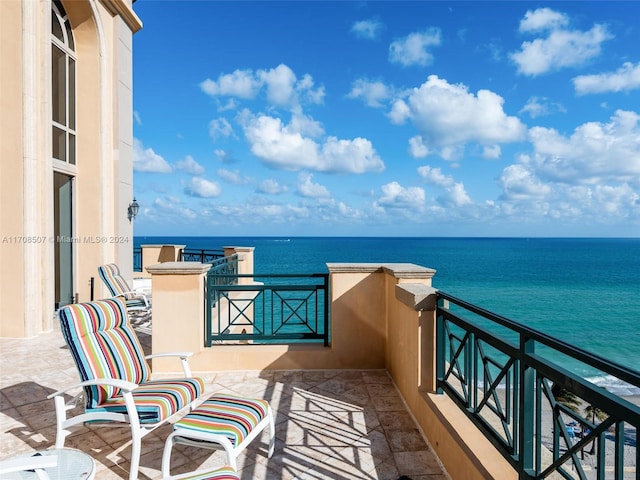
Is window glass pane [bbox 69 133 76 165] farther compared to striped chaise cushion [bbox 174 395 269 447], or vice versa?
window glass pane [bbox 69 133 76 165]

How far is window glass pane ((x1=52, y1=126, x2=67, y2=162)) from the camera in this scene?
287 inches

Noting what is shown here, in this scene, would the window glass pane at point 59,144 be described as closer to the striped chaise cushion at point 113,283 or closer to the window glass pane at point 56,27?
the window glass pane at point 56,27

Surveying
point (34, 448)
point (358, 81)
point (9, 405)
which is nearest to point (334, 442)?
point (34, 448)

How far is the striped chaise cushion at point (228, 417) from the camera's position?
235 cm

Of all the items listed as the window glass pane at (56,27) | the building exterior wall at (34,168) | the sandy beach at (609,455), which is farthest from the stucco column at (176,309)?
the sandy beach at (609,455)

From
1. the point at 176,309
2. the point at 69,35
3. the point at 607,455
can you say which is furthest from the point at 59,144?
the point at 607,455

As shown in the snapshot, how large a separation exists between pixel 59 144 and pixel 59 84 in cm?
133

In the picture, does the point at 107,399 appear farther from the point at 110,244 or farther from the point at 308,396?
the point at 110,244

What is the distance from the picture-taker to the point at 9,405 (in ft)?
11.8

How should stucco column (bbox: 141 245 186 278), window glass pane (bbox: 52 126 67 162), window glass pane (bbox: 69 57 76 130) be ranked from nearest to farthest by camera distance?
window glass pane (bbox: 52 126 67 162) < window glass pane (bbox: 69 57 76 130) < stucco column (bbox: 141 245 186 278)

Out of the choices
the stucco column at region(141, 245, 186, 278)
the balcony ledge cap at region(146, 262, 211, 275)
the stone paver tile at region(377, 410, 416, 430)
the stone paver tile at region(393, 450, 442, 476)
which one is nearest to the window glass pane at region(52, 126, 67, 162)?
the balcony ledge cap at region(146, 262, 211, 275)

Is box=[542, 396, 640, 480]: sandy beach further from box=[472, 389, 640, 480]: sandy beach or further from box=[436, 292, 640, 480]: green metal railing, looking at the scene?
box=[436, 292, 640, 480]: green metal railing

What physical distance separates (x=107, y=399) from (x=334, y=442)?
1.72m

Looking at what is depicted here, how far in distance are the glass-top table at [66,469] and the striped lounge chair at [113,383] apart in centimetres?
46
